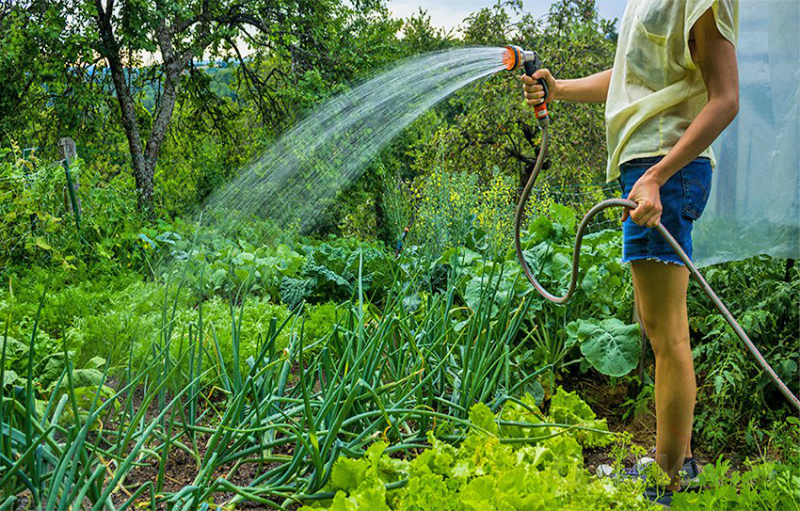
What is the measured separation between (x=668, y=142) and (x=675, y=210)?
0.19 metres

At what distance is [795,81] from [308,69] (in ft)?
24.7

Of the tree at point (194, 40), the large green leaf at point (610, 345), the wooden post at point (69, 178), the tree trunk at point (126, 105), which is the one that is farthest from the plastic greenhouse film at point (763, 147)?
the tree trunk at point (126, 105)

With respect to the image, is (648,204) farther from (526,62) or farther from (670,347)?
(526,62)

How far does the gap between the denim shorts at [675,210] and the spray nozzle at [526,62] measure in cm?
40

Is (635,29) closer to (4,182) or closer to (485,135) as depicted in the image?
(4,182)

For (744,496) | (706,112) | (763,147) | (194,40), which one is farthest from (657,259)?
(194,40)

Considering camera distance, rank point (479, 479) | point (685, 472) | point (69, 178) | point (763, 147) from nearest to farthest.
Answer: point (479, 479)
point (685, 472)
point (763, 147)
point (69, 178)

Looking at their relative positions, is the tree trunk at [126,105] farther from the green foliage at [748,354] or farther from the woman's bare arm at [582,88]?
the green foliage at [748,354]

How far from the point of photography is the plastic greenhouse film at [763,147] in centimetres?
234

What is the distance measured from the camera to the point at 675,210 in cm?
180

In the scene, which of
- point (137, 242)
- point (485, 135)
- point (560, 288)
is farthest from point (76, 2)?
point (560, 288)

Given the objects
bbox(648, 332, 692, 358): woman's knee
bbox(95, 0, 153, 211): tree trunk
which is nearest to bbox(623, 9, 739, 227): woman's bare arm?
bbox(648, 332, 692, 358): woman's knee

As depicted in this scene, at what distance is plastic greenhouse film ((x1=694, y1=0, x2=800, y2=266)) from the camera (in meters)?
2.34

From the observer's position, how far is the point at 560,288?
9.04 ft
